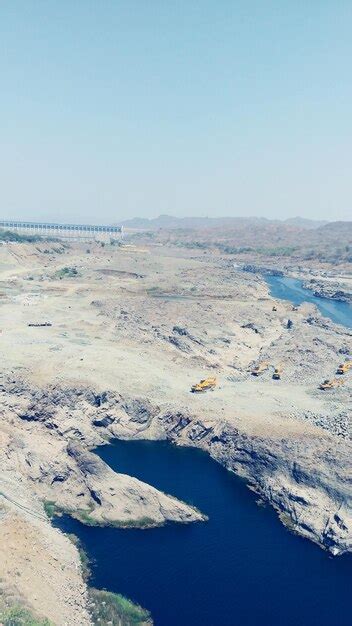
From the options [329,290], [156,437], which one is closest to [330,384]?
[156,437]

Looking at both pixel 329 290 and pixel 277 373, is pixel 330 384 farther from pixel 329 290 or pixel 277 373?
pixel 329 290

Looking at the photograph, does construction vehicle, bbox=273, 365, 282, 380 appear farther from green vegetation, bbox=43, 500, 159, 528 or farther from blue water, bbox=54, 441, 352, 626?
green vegetation, bbox=43, 500, 159, 528

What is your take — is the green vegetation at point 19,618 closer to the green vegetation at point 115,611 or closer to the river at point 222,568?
the green vegetation at point 115,611

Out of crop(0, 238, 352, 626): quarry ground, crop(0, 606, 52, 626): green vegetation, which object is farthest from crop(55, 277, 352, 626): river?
crop(0, 606, 52, 626): green vegetation

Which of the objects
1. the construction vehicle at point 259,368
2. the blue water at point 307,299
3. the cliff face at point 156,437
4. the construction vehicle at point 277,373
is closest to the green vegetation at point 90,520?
the cliff face at point 156,437

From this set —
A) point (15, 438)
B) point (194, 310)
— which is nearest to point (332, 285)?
point (194, 310)

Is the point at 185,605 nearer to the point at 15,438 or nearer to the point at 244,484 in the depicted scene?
the point at 244,484
